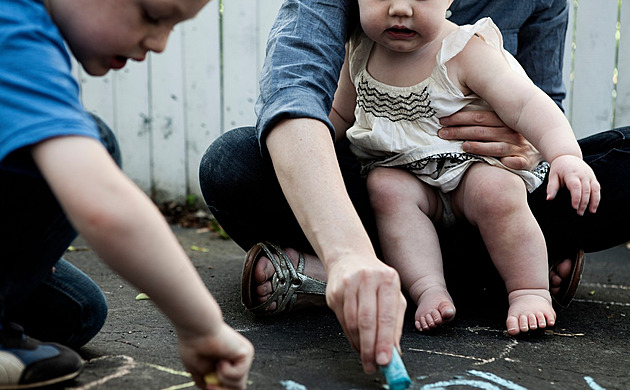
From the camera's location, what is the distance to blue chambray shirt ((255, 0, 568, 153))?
1.38 metres

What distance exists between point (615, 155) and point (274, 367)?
1.06 meters

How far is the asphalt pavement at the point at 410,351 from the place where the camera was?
1.21 m

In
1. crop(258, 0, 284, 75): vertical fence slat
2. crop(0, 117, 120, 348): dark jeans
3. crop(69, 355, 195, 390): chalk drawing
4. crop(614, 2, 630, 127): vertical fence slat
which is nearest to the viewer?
crop(0, 117, 120, 348): dark jeans

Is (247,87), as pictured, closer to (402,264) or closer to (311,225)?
(402,264)

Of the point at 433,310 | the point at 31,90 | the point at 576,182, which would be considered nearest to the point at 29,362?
the point at 31,90

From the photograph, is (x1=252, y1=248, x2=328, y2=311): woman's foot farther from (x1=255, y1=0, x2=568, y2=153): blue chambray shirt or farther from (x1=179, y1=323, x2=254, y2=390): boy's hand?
(x1=179, y1=323, x2=254, y2=390): boy's hand

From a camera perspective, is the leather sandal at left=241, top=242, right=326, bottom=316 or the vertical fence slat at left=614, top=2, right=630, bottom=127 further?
the vertical fence slat at left=614, top=2, right=630, bottom=127

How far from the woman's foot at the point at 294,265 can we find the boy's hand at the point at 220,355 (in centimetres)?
69

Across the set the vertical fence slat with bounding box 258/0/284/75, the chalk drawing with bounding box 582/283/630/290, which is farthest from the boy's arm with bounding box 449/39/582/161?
the vertical fence slat with bounding box 258/0/284/75

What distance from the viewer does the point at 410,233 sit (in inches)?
64.9

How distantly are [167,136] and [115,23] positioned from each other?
8.82 ft

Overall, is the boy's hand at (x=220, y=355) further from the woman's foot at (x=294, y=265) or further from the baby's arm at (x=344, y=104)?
the baby's arm at (x=344, y=104)

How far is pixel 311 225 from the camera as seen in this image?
1.20 m

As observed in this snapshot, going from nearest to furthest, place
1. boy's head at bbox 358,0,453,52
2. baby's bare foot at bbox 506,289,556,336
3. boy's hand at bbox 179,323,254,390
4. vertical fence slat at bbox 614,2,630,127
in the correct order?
1. boy's hand at bbox 179,323,254,390
2. baby's bare foot at bbox 506,289,556,336
3. boy's head at bbox 358,0,453,52
4. vertical fence slat at bbox 614,2,630,127
